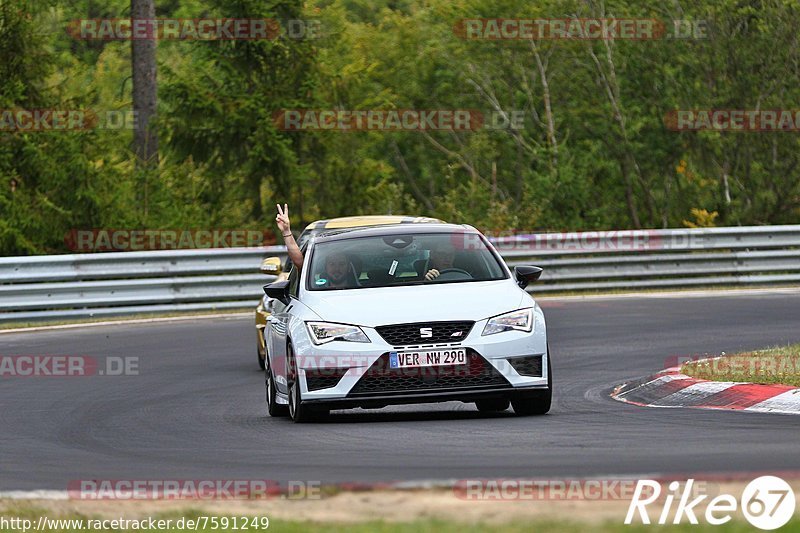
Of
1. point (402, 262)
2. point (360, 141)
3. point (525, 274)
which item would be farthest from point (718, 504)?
point (360, 141)

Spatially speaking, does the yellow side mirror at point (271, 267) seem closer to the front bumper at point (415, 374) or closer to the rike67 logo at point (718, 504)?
the front bumper at point (415, 374)

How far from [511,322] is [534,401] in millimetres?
654

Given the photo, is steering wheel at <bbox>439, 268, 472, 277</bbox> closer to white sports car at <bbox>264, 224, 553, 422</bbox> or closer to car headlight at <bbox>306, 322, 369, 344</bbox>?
white sports car at <bbox>264, 224, 553, 422</bbox>

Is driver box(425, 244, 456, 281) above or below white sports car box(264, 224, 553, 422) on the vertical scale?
above

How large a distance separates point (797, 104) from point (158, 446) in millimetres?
28085

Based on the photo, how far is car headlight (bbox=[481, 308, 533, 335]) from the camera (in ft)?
39.4

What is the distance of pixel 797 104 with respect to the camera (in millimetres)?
36750

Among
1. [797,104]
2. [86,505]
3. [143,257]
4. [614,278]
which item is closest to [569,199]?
[797,104]

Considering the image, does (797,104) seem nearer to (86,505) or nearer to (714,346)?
(714,346)

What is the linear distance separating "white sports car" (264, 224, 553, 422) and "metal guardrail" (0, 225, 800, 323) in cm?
1298

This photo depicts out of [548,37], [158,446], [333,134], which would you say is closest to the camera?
[158,446]

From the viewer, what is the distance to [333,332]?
A: 39.7 ft

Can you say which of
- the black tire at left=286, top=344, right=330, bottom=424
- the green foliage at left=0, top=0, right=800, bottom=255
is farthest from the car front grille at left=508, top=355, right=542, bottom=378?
the green foliage at left=0, top=0, right=800, bottom=255

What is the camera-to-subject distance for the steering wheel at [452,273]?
512 inches
